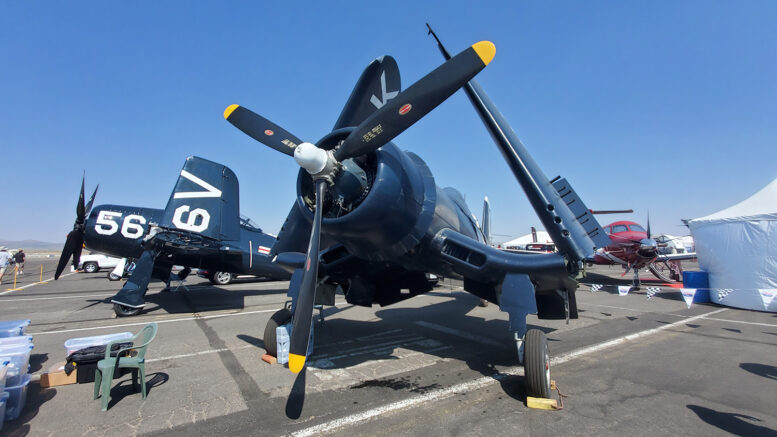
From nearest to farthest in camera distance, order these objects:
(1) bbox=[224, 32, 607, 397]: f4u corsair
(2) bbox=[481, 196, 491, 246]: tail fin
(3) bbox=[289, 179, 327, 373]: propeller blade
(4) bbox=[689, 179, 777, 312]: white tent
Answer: (3) bbox=[289, 179, 327, 373]: propeller blade
(1) bbox=[224, 32, 607, 397]: f4u corsair
(4) bbox=[689, 179, 777, 312]: white tent
(2) bbox=[481, 196, 491, 246]: tail fin

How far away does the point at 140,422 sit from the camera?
3.58 m

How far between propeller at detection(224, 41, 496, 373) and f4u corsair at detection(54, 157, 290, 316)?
832 cm

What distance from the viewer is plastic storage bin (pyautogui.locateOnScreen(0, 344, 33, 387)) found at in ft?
12.2

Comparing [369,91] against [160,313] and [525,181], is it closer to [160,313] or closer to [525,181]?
[525,181]

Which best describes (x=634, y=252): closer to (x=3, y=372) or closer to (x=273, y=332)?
(x=273, y=332)

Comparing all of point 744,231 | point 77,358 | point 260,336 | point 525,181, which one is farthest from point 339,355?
point 744,231

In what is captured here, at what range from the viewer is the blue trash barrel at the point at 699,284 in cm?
1271

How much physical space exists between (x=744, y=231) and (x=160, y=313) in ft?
60.2

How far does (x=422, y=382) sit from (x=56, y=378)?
189 inches

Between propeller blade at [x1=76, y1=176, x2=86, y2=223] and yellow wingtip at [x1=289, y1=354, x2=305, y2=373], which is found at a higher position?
propeller blade at [x1=76, y1=176, x2=86, y2=223]

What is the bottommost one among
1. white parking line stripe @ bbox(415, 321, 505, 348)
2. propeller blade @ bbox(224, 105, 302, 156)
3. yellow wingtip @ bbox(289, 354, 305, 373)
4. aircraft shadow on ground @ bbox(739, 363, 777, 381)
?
white parking line stripe @ bbox(415, 321, 505, 348)

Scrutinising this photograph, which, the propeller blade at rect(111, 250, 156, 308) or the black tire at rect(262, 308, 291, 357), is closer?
the black tire at rect(262, 308, 291, 357)

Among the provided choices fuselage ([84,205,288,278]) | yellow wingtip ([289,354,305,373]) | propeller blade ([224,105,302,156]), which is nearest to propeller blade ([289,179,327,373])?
yellow wingtip ([289,354,305,373])

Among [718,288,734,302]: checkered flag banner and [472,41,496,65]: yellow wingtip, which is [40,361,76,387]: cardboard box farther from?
[718,288,734,302]: checkered flag banner
